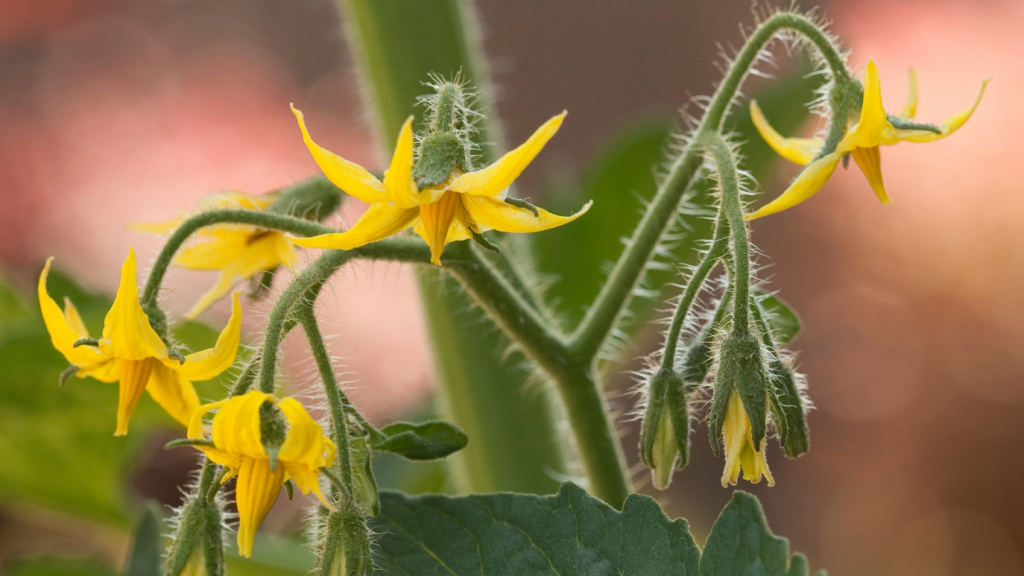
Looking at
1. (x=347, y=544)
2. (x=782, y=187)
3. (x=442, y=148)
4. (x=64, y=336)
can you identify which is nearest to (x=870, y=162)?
(x=442, y=148)

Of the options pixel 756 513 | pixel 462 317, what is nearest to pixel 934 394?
pixel 462 317

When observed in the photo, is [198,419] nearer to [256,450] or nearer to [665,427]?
[256,450]

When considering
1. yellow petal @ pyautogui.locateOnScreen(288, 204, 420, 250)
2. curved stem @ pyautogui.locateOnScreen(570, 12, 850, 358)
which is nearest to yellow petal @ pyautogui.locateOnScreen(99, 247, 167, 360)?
yellow petal @ pyautogui.locateOnScreen(288, 204, 420, 250)

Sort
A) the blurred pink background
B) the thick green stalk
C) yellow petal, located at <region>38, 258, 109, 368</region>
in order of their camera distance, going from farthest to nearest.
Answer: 1. the blurred pink background
2. the thick green stalk
3. yellow petal, located at <region>38, 258, 109, 368</region>

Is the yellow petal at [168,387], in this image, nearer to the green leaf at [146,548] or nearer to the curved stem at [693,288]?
the green leaf at [146,548]

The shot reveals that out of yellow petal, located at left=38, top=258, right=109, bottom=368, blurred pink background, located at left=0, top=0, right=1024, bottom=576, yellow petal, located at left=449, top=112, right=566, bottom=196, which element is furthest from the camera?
blurred pink background, located at left=0, top=0, right=1024, bottom=576

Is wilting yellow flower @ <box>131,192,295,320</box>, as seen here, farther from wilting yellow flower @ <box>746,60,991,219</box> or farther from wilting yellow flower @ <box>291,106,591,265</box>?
wilting yellow flower @ <box>746,60,991,219</box>
